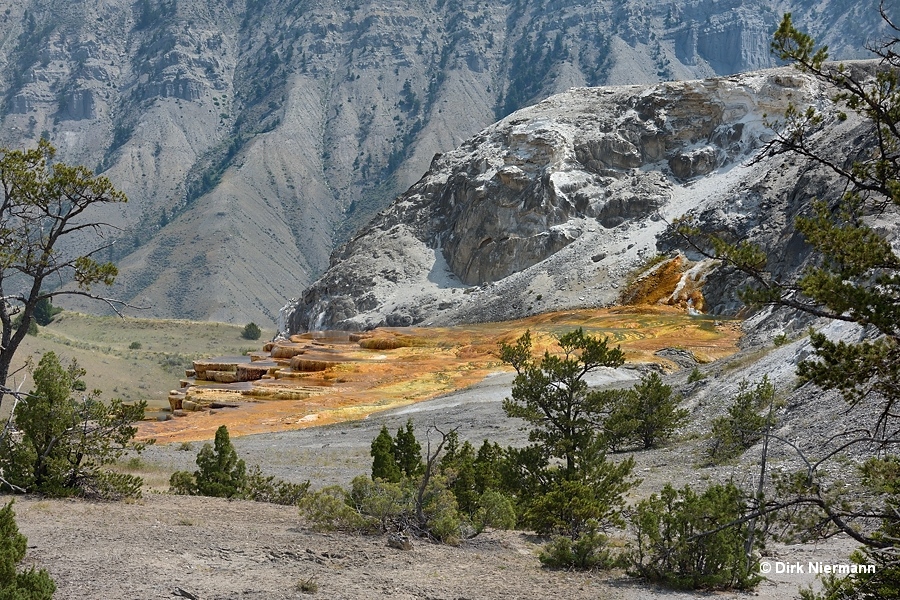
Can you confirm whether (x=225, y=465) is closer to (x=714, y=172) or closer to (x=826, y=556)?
(x=826, y=556)

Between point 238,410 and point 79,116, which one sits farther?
point 79,116

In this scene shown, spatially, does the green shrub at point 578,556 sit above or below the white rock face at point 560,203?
below

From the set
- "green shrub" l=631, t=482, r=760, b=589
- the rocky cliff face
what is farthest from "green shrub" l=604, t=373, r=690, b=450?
the rocky cliff face

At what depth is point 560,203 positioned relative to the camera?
77.4 meters

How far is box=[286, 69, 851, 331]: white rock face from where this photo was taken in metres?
69.7

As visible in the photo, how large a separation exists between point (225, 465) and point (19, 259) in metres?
4.73

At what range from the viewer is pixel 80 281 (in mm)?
13781

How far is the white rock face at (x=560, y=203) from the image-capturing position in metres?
69.7

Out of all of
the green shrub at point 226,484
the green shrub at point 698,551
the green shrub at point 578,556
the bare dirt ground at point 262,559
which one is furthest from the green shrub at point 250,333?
the green shrub at point 698,551

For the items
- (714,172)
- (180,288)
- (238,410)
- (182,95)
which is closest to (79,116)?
(182,95)

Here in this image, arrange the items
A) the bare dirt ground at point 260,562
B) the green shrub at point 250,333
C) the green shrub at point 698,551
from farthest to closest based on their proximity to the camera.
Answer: the green shrub at point 250,333 → the green shrub at point 698,551 → the bare dirt ground at point 260,562

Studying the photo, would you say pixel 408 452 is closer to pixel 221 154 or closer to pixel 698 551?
pixel 698 551

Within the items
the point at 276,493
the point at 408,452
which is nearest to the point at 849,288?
the point at 276,493

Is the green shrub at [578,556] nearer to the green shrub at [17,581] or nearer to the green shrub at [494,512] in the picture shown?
the green shrub at [494,512]
